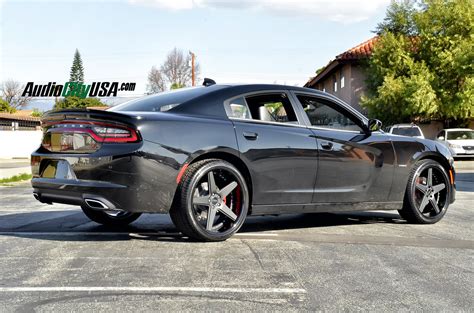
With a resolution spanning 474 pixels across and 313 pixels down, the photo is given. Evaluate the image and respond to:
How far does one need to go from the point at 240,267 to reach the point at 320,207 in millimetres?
1856

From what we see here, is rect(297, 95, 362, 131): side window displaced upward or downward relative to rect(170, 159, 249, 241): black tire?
upward

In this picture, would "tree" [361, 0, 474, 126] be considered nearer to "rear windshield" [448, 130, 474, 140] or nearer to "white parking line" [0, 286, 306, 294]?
"rear windshield" [448, 130, 474, 140]

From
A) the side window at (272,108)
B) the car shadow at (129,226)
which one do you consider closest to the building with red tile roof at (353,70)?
the car shadow at (129,226)

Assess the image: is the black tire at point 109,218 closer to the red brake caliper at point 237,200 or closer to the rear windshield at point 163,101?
the rear windshield at point 163,101

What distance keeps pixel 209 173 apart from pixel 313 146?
4.03 feet

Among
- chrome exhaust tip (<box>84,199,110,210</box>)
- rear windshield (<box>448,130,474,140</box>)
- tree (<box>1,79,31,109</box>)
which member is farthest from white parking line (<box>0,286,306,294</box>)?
tree (<box>1,79,31,109</box>)

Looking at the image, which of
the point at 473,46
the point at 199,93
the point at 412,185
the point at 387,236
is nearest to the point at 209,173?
the point at 199,93

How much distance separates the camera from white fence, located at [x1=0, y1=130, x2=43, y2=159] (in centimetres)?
3659

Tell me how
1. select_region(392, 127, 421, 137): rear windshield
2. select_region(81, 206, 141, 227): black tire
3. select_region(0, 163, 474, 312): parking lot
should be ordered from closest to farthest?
1. select_region(0, 163, 474, 312): parking lot
2. select_region(81, 206, 141, 227): black tire
3. select_region(392, 127, 421, 137): rear windshield

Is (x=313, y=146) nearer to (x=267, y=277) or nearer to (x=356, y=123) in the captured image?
(x=356, y=123)

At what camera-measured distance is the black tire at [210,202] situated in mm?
5184

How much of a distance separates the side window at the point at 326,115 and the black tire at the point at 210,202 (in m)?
1.22

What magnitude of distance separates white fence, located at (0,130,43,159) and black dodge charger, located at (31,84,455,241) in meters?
32.7

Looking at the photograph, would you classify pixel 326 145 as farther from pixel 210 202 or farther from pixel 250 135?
pixel 210 202
